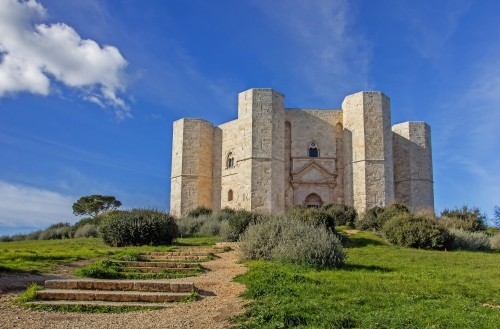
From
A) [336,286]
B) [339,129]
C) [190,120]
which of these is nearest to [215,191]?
[190,120]

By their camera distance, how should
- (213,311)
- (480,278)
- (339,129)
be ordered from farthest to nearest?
(339,129), (480,278), (213,311)

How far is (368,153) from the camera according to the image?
27281 millimetres

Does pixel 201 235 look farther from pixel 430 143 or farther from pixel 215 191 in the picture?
pixel 430 143

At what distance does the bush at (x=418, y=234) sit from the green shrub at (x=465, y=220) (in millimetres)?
3629

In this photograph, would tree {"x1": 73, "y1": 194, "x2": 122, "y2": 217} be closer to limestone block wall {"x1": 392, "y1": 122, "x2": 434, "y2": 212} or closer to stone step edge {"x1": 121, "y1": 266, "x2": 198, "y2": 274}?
limestone block wall {"x1": 392, "y1": 122, "x2": 434, "y2": 212}

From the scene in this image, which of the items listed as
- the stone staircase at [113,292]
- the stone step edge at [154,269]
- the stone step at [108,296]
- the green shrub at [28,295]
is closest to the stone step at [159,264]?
the stone step edge at [154,269]

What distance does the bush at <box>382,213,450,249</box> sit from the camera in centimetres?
1429

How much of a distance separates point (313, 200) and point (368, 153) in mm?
4806

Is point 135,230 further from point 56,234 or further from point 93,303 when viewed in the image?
point 56,234

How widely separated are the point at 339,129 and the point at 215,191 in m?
9.74

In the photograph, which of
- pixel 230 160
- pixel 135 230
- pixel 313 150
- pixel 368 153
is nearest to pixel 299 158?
pixel 313 150

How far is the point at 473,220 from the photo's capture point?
19438mm

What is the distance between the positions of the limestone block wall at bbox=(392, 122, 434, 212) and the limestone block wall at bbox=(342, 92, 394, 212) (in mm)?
2941

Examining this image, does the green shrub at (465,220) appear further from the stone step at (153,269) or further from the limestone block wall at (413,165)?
the stone step at (153,269)
